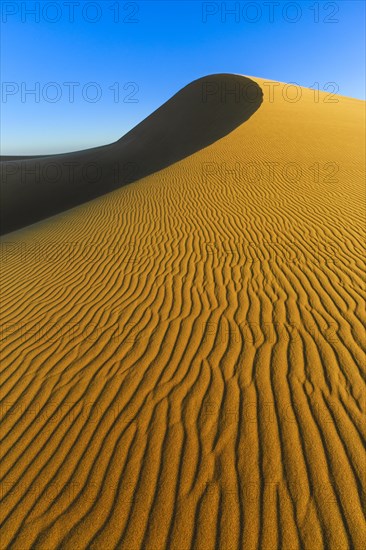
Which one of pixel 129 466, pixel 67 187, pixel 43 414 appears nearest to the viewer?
pixel 129 466

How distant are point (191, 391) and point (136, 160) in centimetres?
2697

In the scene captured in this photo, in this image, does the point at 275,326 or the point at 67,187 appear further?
the point at 67,187

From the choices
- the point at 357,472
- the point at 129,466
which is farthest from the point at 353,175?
the point at 129,466

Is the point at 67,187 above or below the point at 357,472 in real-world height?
above

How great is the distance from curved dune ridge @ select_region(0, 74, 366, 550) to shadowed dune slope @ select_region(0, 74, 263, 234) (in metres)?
13.0

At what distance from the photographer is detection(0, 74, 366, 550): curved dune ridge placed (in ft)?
8.37

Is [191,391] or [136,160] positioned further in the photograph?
[136,160]

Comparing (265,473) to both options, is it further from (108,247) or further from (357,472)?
(108,247)

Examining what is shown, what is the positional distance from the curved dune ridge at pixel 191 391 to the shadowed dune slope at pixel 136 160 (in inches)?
512

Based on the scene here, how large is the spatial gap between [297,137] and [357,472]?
18287 millimetres

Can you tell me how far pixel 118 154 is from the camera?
30922 mm

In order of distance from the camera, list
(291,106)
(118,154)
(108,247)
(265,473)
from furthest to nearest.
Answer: (118,154)
(291,106)
(108,247)
(265,473)

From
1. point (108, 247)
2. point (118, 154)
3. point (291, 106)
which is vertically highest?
point (291, 106)

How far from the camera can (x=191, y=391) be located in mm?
3674
